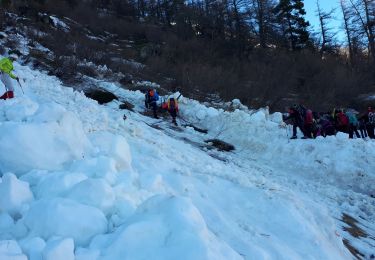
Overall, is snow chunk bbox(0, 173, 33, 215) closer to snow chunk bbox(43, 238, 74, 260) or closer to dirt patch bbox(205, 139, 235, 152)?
snow chunk bbox(43, 238, 74, 260)

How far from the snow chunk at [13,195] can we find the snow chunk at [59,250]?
85 centimetres

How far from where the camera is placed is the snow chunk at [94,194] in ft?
14.7

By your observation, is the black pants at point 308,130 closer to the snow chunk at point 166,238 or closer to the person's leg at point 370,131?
the person's leg at point 370,131

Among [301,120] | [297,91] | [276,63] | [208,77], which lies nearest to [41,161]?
[301,120]

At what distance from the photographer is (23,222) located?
4141 mm

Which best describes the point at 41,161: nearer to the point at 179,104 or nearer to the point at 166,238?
the point at 166,238

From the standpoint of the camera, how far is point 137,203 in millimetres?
4859

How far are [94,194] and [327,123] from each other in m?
12.4

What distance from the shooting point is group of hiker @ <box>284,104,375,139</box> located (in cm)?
1491

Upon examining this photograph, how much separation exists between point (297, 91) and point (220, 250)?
1105 inches

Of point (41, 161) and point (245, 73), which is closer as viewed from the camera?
point (41, 161)

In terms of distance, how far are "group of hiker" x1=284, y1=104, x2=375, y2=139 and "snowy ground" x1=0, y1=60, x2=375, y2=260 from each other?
3711 millimetres

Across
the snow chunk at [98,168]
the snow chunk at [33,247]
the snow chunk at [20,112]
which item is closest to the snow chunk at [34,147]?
the snow chunk at [98,168]

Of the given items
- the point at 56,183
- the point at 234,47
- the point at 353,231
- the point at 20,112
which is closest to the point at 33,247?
the point at 56,183
